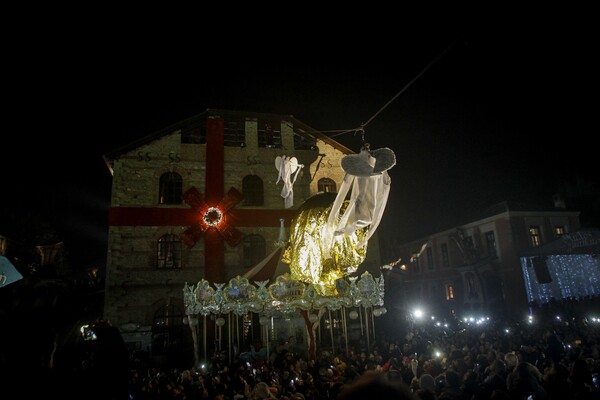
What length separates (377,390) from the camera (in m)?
1.46

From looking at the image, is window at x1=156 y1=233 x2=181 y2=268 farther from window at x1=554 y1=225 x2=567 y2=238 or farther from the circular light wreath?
window at x1=554 y1=225 x2=567 y2=238

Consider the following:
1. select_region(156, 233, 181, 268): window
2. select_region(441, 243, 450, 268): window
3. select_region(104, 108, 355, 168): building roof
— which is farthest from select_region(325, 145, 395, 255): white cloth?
select_region(441, 243, 450, 268): window

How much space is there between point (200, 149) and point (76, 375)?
17874 mm

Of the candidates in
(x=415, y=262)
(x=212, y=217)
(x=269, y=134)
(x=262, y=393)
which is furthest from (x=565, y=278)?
(x=262, y=393)

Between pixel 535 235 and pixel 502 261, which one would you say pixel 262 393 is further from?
pixel 535 235

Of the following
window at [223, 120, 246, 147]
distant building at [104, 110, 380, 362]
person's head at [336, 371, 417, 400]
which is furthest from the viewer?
window at [223, 120, 246, 147]

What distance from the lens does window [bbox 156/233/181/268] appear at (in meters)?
18.4

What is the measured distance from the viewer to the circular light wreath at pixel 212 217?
18.7 metres

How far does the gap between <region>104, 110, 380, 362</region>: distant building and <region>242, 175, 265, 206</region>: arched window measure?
54 mm

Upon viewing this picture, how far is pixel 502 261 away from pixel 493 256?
93cm

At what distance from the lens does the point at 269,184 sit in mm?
20188

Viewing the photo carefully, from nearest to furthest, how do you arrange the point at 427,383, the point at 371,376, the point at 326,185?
the point at 371,376 → the point at 427,383 → the point at 326,185

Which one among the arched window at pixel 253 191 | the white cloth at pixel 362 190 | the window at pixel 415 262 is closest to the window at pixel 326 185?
the arched window at pixel 253 191

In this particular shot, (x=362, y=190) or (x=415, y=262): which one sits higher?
(x=415, y=262)
